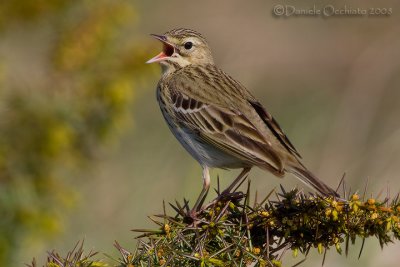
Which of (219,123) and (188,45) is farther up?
(188,45)

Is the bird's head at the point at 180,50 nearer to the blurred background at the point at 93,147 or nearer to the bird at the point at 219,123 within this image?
the bird at the point at 219,123

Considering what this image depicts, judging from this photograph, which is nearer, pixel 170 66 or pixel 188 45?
pixel 170 66

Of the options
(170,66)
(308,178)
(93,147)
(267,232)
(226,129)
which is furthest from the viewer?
(93,147)

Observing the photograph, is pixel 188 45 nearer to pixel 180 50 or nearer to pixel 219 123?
pixel 180 50

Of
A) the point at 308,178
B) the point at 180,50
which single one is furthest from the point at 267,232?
the point at 180,50

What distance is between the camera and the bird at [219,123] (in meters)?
5.39

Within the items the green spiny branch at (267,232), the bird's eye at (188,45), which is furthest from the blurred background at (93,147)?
the green spiny branch at (267,232)

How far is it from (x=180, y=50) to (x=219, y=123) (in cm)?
132

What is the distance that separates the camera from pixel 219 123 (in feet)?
19.2

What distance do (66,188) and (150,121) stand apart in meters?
5.26

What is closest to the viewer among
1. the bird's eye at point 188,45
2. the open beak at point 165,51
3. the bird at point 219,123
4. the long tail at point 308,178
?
the long tail at point 308,178

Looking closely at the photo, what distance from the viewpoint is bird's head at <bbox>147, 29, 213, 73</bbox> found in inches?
270

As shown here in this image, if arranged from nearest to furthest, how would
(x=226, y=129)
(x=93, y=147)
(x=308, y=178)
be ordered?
1. (x=308, y=178)
2. (x=226, y=129)
3. (x=93, y=147)

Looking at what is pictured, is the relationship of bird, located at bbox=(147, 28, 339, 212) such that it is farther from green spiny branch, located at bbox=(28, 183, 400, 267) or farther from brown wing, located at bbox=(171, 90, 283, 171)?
green spiny branch, located at bbox=(28, 183, 400, 267)
